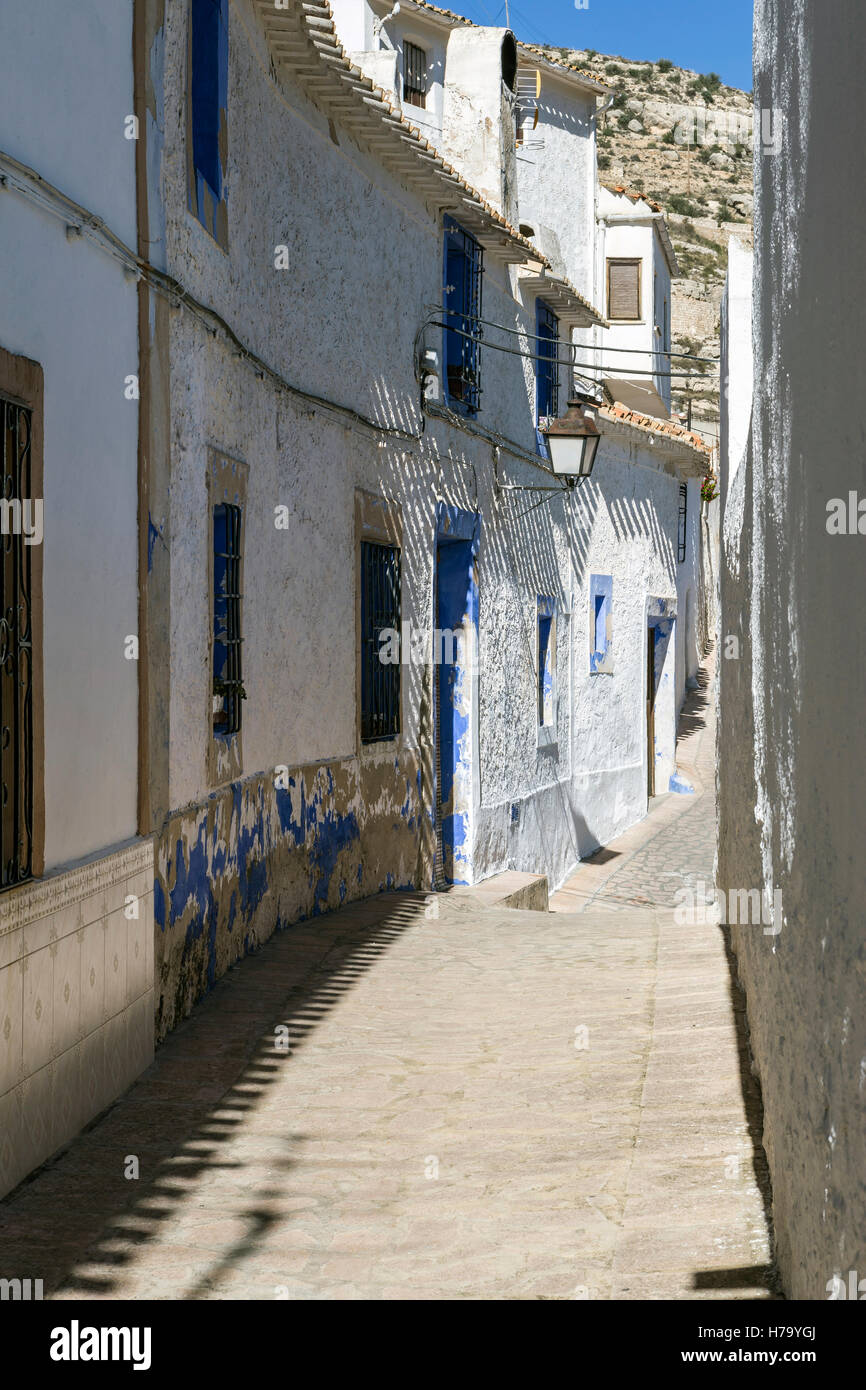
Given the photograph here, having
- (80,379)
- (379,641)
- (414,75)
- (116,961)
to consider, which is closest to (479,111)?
(379,641)

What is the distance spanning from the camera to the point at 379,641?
10508mm

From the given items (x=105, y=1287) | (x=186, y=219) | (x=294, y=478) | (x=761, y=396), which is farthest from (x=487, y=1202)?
(x=294, y=478)

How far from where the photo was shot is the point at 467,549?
12875 millimetres

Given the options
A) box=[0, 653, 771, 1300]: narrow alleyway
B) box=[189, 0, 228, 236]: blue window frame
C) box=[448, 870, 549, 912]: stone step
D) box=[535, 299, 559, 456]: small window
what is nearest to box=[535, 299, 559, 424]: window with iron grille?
box=[535, 299, 559, 456]: small window

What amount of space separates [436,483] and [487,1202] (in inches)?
323

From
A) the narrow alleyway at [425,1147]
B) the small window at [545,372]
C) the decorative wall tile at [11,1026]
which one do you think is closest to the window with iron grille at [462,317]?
the small window at [545,372]

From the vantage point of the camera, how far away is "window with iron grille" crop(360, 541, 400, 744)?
10.2 metres

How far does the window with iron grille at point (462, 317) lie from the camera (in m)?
12.2

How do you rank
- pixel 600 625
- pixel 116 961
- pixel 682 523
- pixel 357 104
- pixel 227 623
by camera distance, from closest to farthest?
pixel 116 961, pixel 227 623, pixel 357 104, pixel 600 625, pixel 682 523

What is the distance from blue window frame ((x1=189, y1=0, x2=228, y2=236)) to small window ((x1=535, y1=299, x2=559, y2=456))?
8.43 m

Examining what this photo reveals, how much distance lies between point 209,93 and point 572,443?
523cm

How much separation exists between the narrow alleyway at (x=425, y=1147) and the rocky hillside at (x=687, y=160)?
3689 cm

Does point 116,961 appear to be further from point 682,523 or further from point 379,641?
point 682,523

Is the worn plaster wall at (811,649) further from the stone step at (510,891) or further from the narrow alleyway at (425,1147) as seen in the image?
the stone step at (510,891)
